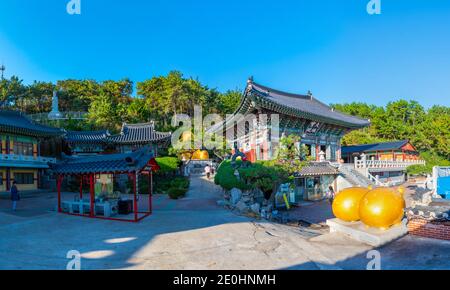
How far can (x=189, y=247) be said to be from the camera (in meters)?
8.27

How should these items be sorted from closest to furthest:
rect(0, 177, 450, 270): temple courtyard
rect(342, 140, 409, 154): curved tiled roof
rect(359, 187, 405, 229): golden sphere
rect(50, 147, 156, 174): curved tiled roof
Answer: rect(0, 177, 450, 270): temple courtyard
rect(359, 187, 405, 229): golden sphere
rect(50, 147, 156, 174): curved tiled roof
rect(342, 140, 409, 154): curved tiled roof

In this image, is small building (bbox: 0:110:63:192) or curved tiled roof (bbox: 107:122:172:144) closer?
small building (bbox: 0:110:63:192)

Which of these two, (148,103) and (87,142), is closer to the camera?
(87,142)

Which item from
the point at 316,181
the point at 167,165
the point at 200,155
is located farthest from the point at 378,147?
Answer: the point at 167,165

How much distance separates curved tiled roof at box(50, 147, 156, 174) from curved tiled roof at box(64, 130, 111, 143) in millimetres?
19516

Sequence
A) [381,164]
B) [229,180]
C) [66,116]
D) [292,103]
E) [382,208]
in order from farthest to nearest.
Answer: [66,116] → [381,164] → [292,103] → [229,180] → [382,208]

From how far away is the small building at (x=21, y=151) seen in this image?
25141mm

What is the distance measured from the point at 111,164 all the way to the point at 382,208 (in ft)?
34.8

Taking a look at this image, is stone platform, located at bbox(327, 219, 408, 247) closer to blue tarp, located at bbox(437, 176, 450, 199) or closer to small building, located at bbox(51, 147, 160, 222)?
small building, located at bbox(51, 147, 160, 222)

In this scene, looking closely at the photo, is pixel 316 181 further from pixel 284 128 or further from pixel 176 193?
pixel 176 193

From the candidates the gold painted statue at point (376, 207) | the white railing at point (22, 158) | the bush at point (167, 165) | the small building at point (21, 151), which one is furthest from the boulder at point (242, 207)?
the white railing at point (22, 158)

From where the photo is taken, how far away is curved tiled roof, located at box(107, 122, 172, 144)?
33566 millimetres

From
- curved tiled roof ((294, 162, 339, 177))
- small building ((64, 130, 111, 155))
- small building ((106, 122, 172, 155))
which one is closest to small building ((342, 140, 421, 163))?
curved tiled roof ((294, 162, 339, 177))

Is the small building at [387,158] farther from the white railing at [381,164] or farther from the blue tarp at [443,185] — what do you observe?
the blue tarp at [443,185]
